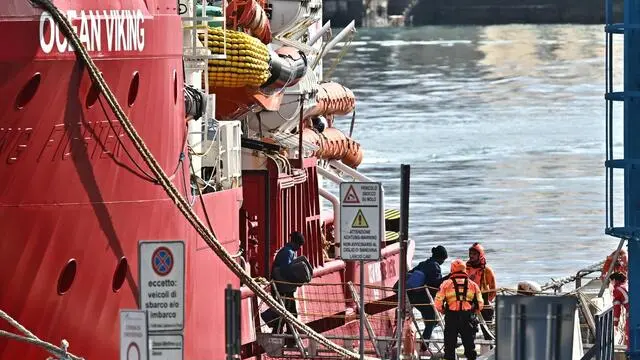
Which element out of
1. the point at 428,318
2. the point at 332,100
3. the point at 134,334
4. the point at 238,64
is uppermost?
the point at 238,64

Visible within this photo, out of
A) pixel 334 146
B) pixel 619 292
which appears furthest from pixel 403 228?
pixel 334 146

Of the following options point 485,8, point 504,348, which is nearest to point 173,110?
point 504,348

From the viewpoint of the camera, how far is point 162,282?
39.5 ft

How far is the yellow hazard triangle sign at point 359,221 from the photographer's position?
1673 cm

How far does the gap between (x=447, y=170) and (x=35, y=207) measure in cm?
4406

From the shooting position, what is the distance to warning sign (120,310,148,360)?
11.4 meters

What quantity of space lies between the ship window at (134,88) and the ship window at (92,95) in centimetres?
55

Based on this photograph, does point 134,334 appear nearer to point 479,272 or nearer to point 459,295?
point 459,295

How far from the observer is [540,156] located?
6297cm

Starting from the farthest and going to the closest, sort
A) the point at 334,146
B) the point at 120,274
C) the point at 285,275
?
the point at 334,146 → the point at 285,275 → the point at 120,274

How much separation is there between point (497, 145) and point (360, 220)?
5060 centimetres

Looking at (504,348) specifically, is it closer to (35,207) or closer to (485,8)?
(35,207)

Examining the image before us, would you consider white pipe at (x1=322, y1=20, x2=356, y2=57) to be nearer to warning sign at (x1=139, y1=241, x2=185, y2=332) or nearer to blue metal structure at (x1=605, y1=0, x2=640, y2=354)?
blue metal structure at (x1=605, y1=0, x2=640, y2=354)

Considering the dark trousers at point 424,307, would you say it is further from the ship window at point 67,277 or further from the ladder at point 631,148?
the ship window at point 67,277
